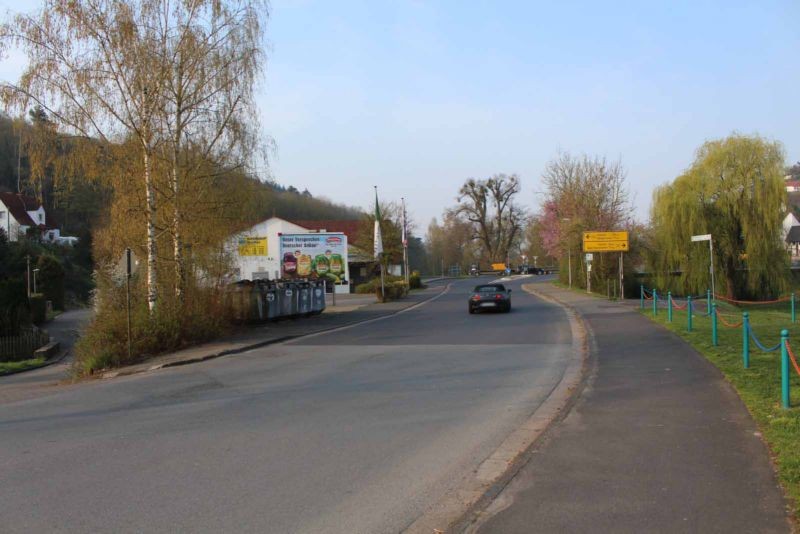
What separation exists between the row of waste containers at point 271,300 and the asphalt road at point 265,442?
8554 millimetres

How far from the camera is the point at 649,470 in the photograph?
596 cm

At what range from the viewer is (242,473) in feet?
20.8

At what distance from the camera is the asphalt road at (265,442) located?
5.30m

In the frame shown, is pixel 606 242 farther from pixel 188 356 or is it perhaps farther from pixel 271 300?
pixel 188 356

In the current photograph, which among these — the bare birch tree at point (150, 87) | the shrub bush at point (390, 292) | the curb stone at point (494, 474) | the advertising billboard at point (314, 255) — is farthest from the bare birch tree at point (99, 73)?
the advertising billboard at point (314, 255)

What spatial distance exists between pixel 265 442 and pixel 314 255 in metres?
48.6

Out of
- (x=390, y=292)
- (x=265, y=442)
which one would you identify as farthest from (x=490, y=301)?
(x=265, y=442)

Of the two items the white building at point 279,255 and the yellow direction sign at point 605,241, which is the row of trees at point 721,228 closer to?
the yellow direction sign at point 605,241

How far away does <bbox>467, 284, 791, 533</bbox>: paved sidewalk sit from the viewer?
4.76m

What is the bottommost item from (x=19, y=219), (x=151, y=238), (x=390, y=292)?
(x=390, y=292)

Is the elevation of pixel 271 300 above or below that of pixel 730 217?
below

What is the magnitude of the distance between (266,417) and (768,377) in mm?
7034

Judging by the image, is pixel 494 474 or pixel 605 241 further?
pixel 605 241

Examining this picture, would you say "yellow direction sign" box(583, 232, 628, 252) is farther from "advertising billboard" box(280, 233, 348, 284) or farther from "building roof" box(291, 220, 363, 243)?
"building roof" box(291, 220, 363, 243)
